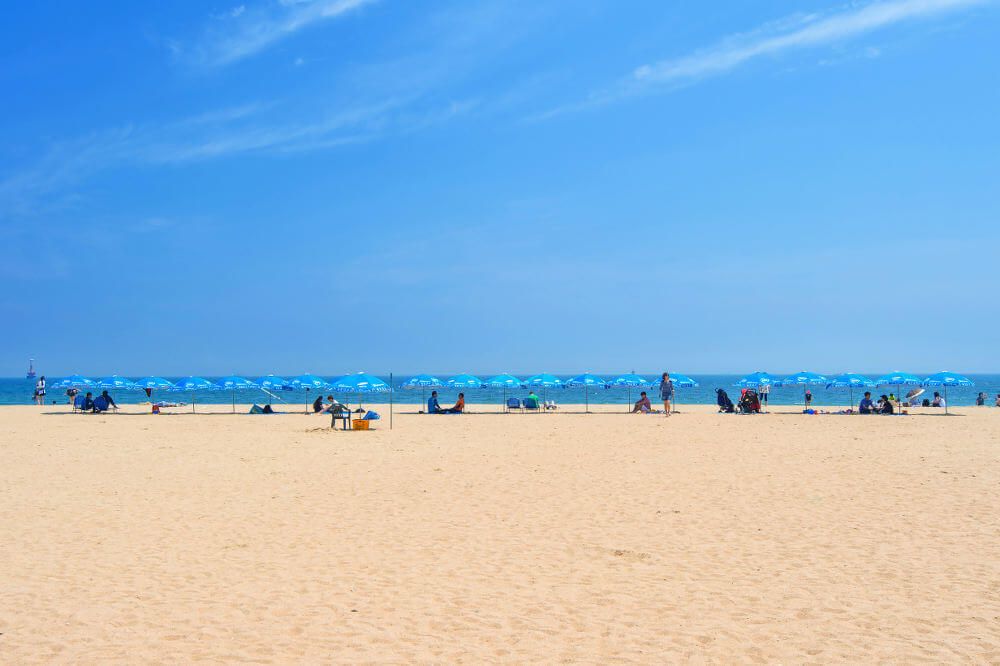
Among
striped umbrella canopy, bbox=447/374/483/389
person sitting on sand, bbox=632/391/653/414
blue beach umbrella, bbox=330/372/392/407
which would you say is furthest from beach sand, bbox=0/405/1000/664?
striped umbrella canopy, bbox=447/374/483/389

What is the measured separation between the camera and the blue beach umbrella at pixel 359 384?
34.2m

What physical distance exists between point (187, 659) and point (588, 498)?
7.71m

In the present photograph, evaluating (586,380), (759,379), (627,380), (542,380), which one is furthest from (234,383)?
(759,379)

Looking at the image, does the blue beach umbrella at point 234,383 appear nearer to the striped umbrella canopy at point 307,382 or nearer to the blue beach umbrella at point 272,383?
the blue beach umbrella at point 272,383

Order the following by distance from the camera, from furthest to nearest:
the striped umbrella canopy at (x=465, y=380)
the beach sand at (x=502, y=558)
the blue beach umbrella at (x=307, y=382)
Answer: the striped umbrella canopy at (x=465, y=380) < the blue beach umbrella at (x=307, y=382) < the beach sand at (x=502, y=558)

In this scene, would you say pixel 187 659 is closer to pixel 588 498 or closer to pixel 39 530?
pixel 39 530

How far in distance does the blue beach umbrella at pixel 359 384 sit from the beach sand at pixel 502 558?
646 inches

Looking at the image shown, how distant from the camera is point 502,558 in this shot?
27.8 ft

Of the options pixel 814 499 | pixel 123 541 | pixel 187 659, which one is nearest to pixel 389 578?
pixel 187 659

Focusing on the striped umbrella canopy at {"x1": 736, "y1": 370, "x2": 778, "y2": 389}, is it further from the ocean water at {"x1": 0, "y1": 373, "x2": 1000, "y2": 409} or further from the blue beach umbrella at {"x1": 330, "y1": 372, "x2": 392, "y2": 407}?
the blue beach umbrella at {"x1": 330, "y1": 372, "x2": 392, "y2": 407}

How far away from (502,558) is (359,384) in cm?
2677

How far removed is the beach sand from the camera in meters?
5.90

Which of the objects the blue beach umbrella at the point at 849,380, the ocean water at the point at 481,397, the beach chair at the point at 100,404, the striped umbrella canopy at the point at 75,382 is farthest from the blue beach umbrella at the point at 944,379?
the striped umbrella canopy at the point at 75,382

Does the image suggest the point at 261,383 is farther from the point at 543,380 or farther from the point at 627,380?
the point at 627,380
